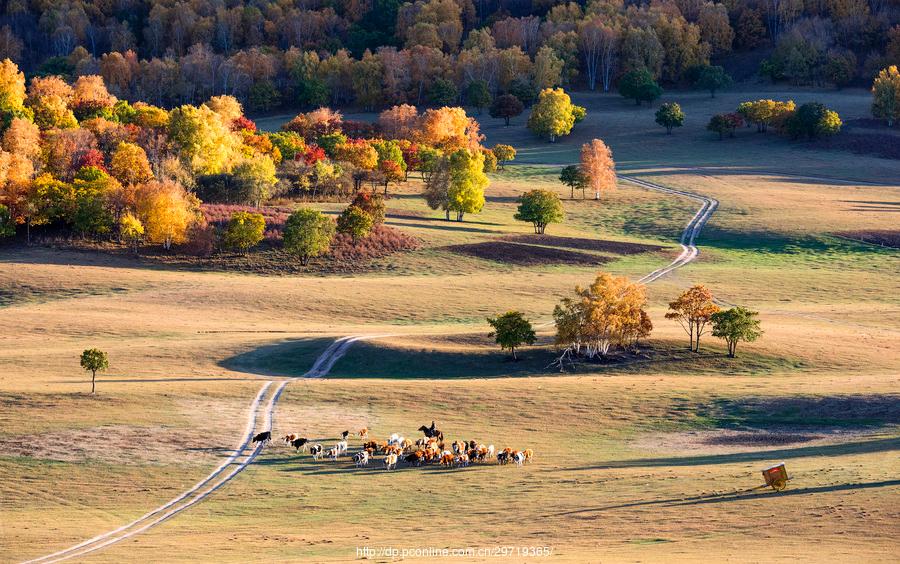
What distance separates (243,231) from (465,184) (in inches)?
1111

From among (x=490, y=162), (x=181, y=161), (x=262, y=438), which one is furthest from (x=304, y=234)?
(x=262, y=438)

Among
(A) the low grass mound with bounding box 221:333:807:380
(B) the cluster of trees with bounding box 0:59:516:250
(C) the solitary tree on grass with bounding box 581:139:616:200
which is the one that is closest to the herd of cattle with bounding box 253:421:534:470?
(A) the low grass mound with bounding box 221:333:807:380

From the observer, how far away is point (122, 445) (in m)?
52.9

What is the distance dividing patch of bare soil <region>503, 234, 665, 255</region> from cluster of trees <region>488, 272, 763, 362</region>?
40.7 m

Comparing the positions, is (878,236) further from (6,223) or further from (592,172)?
(6,223)

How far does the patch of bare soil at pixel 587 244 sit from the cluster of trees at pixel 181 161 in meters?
12.1

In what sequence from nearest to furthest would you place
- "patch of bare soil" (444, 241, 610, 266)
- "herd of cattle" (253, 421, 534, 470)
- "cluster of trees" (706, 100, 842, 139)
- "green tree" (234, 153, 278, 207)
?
"herd of cattle" (253, 421, 534, 470), "patch of bare soil" (444, 241, 610, 266), "green tree" (234, 153, 278, 207), "cluster of trees" (706, 100, 842, 139)

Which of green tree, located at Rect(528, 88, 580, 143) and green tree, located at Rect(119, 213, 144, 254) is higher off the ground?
green tree, located at Rect(528, 88, 580, 143)

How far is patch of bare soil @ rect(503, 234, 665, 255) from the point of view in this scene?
116 metres

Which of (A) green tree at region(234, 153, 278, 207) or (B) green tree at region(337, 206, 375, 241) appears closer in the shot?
(B) green tree at region(337, 206, 375, 241)

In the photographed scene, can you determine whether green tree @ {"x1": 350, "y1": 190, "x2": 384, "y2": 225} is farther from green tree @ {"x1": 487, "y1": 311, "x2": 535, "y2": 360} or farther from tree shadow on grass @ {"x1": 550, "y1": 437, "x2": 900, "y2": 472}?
tree shadow on grass @ {"x1": 550, "y1": 437, "x2": 900, "y2": 472}

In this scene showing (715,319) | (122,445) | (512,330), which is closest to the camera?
(122,445)

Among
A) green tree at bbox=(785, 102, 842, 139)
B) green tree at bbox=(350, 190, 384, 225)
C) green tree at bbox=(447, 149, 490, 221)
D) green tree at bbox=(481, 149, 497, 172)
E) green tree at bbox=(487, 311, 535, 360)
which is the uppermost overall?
green tree at bbox=(785, 102, 842, 139)

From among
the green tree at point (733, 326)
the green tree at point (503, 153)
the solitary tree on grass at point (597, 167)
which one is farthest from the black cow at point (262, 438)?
the green tree at point (503, 153)
